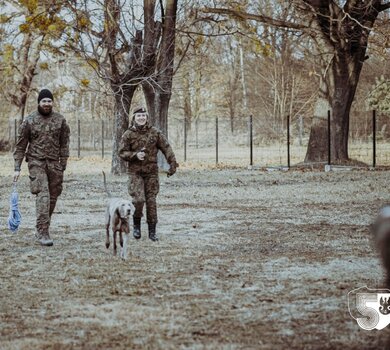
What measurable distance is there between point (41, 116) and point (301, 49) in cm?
4013

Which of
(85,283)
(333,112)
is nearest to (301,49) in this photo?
(333,112)

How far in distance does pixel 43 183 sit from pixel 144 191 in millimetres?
1397

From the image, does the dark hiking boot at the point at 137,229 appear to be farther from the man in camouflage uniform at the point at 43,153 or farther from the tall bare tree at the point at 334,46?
the tall bare tree at the point at 334,46

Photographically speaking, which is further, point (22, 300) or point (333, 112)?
point (333, 112)

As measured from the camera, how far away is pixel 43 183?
1092cm

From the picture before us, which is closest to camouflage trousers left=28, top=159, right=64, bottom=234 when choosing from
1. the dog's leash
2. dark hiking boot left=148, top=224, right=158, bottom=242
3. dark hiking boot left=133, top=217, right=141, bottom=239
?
the dog's leash

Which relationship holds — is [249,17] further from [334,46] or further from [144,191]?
[144,191]

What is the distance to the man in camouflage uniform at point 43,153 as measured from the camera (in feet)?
35.8

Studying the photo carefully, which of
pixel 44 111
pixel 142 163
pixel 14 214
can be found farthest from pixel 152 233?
pixel 44 111

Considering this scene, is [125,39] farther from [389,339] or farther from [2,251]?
[389,339]

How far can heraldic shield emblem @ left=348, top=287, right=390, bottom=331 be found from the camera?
5.55 metres

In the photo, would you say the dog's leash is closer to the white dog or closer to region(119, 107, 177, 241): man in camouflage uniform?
region(119, 107, 177, 241): man in camouflage uniform

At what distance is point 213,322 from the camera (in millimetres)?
6332

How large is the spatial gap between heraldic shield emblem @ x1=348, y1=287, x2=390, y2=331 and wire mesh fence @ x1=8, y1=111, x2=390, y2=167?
20.2 metres
